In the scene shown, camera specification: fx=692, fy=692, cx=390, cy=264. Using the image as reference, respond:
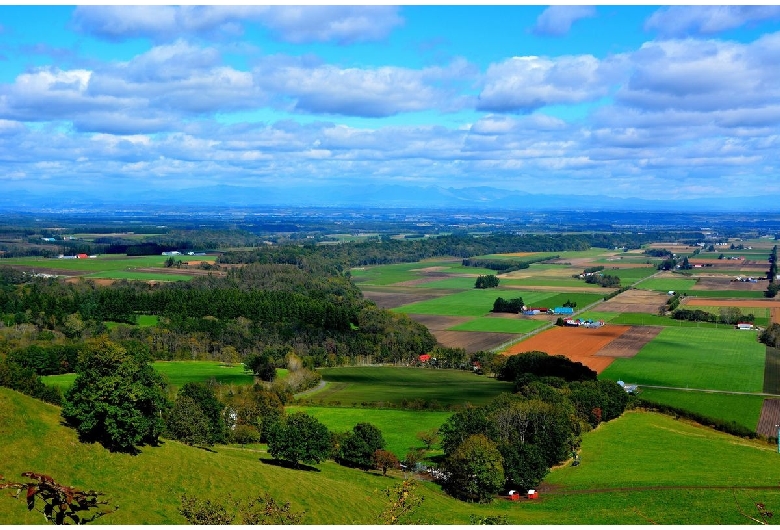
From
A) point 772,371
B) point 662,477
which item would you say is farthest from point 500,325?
point 662,477

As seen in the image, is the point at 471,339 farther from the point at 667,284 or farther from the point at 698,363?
the point at 667,284

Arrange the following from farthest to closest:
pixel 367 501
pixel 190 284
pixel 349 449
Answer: pixel 190 284 → pixel 349 449 → pixel 367 501

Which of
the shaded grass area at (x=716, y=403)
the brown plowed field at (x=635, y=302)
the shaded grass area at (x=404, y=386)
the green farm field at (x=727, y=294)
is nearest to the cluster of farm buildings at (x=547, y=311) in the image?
the brown plowed field at (x=635, y=302)

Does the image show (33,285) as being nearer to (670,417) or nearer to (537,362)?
(537,362)

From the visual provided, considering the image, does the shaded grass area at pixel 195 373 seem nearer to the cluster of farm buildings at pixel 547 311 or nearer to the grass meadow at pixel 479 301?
the grass meadow at pixel 479 301

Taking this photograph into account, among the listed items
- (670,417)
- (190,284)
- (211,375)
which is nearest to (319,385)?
(211,375)

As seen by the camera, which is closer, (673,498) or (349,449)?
(673,498)

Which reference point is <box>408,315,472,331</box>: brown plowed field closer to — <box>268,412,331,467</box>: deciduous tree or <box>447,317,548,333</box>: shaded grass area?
<box>447,317,548,333</box>: shaded grass area
